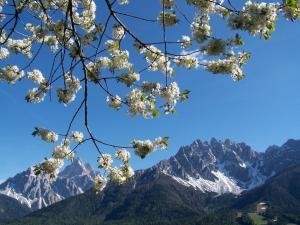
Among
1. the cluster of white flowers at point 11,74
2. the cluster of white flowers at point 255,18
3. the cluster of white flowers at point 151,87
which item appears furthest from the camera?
the cluster of white flowers at point 11,74

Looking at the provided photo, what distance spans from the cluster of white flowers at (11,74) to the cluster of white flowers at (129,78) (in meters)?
2.57

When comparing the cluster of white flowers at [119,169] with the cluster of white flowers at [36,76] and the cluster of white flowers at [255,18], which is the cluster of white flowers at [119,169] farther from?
the cluster of white flowers at [255,18]

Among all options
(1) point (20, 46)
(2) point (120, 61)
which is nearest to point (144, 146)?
(2) point (120, 61)

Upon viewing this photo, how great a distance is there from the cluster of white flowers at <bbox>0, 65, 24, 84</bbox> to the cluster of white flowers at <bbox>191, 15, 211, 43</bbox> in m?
4.04

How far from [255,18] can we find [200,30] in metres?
1.43

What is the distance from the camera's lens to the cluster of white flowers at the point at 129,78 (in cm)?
814

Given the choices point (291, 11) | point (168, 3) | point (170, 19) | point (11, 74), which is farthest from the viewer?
point (11, 74)

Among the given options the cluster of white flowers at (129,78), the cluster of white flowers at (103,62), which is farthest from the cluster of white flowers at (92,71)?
the cluster of white flowers at (129,78)

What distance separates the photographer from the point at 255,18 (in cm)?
590

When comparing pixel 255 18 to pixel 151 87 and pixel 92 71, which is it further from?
pixel 92 71

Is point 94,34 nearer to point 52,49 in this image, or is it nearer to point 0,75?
point 52,49

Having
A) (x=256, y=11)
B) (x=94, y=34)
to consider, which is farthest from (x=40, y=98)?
(x=256, y=11)

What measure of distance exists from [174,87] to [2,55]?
441 centimetres

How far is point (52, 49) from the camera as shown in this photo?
372 inches
